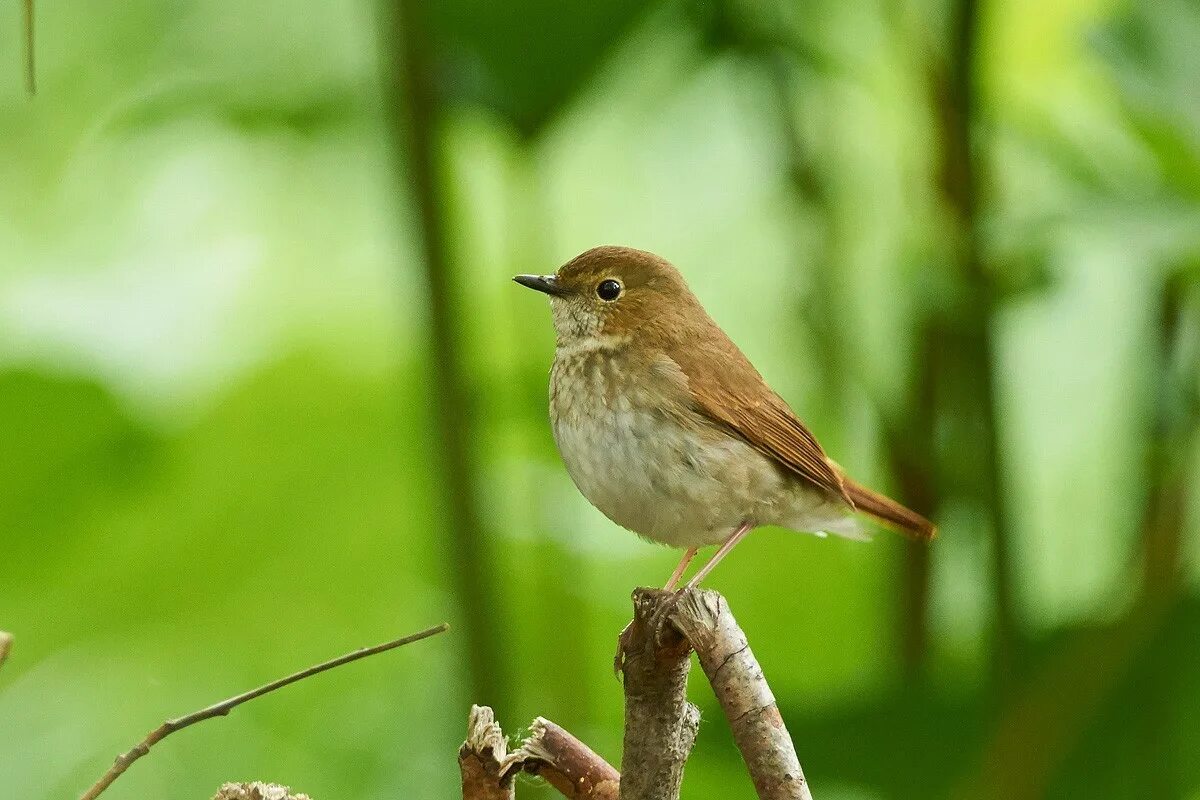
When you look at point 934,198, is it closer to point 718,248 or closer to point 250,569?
point 718,248

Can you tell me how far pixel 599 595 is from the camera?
3.55 metres

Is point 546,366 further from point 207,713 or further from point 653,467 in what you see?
point 207,713

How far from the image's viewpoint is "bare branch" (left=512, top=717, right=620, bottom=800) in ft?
4.01

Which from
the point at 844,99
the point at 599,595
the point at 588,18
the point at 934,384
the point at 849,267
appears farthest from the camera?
the point at 599,595

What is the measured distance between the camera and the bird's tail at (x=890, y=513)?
2348 mm

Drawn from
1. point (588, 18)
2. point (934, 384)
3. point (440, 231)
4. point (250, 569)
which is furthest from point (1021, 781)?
point (250, 569)

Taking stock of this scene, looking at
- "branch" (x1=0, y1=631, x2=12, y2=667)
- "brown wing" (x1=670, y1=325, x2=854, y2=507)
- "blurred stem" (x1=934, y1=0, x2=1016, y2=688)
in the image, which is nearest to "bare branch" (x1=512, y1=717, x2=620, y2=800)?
"branch" (x1=0, y1=631, x2=12, y2=667)

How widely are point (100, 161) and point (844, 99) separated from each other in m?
2.06

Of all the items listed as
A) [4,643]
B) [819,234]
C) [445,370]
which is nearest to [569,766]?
[4,643]

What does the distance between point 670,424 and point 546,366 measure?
51 cm

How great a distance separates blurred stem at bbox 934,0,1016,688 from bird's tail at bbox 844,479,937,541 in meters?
0.16

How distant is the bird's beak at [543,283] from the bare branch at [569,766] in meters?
1.17

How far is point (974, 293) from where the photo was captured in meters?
2.41

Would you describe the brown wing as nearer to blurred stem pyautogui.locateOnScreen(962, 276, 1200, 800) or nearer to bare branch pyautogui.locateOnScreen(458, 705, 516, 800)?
blurred stem pyautogui.locateOnScreen(962, 276, 1200, 800)
